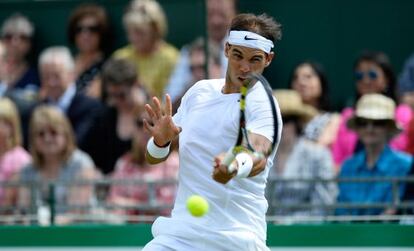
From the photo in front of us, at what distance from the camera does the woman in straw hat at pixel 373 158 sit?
29.8 feet

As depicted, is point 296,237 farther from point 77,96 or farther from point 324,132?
point 77,96

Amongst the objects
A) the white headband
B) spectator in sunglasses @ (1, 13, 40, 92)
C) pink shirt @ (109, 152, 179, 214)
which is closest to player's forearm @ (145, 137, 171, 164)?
the white headband

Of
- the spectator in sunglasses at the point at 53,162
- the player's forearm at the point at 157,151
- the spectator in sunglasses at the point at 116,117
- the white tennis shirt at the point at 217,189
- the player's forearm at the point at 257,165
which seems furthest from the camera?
the spectator in sunglasses at the point at 116,117

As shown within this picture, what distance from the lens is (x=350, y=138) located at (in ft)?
31.2

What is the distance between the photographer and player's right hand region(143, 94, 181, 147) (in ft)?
21.1

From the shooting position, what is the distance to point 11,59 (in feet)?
33.8

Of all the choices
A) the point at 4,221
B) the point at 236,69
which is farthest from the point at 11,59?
the point at 236,69

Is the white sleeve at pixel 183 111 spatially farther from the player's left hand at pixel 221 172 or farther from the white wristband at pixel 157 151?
the player's left hand at pixel 221 172

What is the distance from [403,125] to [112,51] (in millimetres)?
2400

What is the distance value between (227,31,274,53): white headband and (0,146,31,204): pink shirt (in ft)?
12.6

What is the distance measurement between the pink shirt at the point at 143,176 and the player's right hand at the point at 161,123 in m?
2.92

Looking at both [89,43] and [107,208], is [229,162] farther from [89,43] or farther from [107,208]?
[89,43]

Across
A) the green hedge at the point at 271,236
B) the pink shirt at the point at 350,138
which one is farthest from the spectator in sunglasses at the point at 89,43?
the pink shirt at the point at 350,138

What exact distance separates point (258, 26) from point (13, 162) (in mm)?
3973
